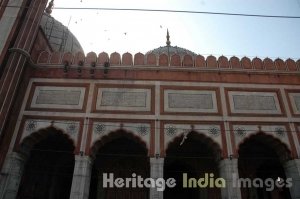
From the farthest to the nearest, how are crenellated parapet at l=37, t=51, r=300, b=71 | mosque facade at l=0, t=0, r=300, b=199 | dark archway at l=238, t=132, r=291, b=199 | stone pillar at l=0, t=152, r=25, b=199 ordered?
1. dark archway at l=238, t=132, r=291, b=199
2. crenellated parapet at l=37, t=51, r=300, b=71
3. mosque facade at l=0, t=0, r=300, b=199
4. stone pillar at l=0, t=152, r=25, b=199

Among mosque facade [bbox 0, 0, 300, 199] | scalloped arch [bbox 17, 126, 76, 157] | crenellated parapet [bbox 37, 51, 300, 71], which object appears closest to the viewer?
mosque facade [bbox 0, 0, 300, 199]

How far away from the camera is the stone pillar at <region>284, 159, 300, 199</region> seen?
24.5 ft

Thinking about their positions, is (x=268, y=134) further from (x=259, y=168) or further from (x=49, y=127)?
(x=49, y=127)

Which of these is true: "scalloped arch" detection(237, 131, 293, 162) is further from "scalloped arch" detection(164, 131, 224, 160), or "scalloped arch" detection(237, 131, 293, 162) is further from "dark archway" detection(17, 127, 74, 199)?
"dark archway" detection(17, 127, 74, 199)

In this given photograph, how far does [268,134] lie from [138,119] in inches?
147

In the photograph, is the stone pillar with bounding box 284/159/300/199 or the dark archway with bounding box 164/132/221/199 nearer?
the stone pillar with bounding box 284/159/300/199

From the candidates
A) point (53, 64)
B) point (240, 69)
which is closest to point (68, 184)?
point (53, 64)

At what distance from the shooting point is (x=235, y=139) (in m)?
8.04

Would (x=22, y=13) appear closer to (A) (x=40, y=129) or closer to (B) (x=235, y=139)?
(A) (x=40, y=129)

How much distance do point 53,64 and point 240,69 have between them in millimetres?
5997

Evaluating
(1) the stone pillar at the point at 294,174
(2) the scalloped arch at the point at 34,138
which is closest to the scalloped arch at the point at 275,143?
(1) the stone pillar at the point at 294,174

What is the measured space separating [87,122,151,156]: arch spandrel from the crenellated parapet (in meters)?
2.06

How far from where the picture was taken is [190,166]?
988cm

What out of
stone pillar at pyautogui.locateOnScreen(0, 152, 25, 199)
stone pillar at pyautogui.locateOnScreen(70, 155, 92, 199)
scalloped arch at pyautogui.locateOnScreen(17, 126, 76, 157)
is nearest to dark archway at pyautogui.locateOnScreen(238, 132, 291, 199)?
stone pillar at pyautogui.locateOnScreen(70, 155, 92, 199)
